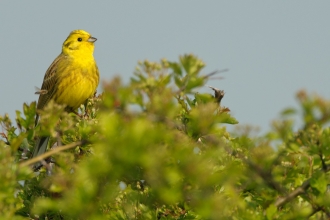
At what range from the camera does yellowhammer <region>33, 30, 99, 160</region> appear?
24.6ft

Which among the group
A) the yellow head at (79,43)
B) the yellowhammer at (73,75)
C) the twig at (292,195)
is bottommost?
the twig at (292,195)

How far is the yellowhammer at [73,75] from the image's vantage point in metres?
7.49

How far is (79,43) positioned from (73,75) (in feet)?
2.37

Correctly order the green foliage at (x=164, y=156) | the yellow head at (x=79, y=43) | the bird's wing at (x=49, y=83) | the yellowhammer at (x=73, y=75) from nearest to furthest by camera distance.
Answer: the green foliage at (x=164, y=156) < the yellowhammer at (x=73, y=75) < the bird's wing at (x=49, y=83) < the yellow head at (x=79, y=43)

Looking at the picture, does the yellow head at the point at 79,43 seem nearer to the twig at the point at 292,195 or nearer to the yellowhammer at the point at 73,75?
the yellowhammer at the point at 73,75

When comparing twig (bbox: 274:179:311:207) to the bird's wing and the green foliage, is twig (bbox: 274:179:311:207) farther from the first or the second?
the bird's wing

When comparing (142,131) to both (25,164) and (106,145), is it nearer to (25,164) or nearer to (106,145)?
(106,145)

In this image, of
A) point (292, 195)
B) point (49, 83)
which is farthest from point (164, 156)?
point (49, 83)

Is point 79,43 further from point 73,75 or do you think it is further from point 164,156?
point 164,156

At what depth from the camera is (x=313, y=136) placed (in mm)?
2268

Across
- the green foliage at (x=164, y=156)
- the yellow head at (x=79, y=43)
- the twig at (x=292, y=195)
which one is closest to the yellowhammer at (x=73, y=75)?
the yellow head at (x=79, y=43)

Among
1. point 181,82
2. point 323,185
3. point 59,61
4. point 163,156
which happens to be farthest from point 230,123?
point 59,61

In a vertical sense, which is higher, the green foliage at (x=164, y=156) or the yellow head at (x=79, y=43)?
the yellow head at (x=79, y=43)

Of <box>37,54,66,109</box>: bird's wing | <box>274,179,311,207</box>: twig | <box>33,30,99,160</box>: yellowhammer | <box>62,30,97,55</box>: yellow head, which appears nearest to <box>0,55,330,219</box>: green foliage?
<box>274,179,311,207</box>: twig
